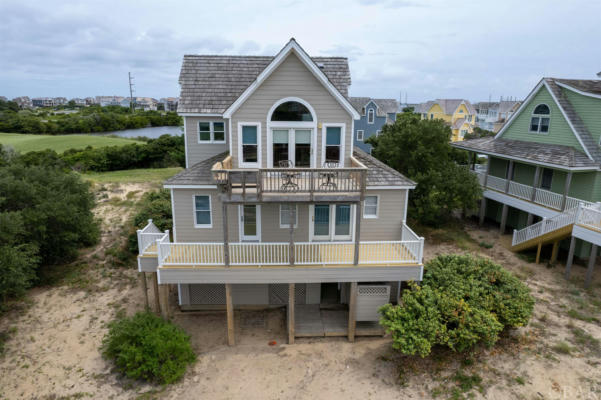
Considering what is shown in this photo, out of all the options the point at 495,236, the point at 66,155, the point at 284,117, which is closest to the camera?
the point at 284,117

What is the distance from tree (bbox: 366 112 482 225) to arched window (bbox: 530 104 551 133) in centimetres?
508

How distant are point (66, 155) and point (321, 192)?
4597 centimetres

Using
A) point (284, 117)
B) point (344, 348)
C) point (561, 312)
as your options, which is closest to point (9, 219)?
point (284, 117)

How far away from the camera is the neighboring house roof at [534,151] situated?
1852 centimetres

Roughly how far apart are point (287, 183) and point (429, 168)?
13.8 m

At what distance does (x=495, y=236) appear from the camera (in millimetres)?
22969

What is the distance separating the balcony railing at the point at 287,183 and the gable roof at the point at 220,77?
4666 millimetres

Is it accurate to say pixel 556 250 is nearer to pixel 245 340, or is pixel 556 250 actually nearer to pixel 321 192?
pixel 321 192

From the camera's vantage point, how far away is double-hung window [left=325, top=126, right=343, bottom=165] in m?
14.4

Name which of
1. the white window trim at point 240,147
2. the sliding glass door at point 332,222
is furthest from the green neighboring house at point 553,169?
the white window trim at point 240,147

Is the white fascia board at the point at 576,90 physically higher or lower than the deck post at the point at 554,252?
higher

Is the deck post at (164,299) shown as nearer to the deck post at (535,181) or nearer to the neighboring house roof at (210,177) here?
the neighboring house roof at (210,177)

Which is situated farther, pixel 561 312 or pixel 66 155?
pixel 66 155

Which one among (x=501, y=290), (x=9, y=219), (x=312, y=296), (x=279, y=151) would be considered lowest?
(x=312, y=296)
